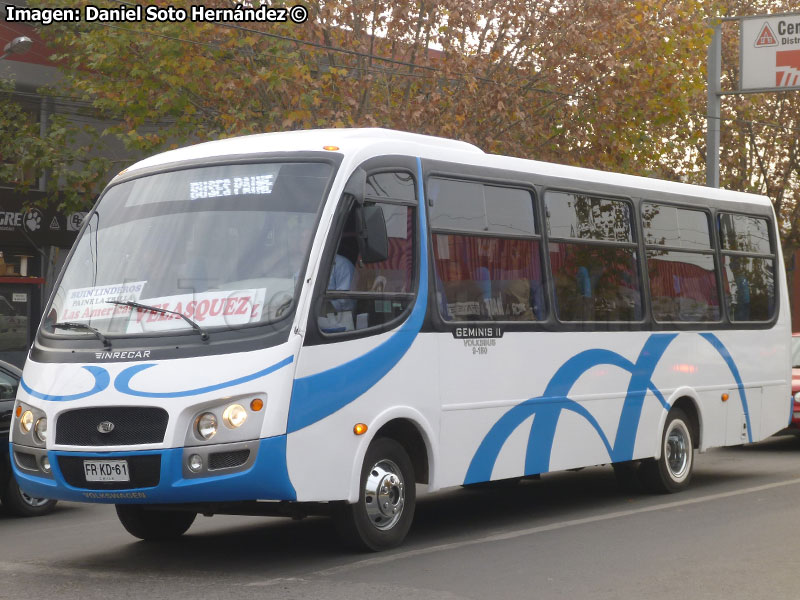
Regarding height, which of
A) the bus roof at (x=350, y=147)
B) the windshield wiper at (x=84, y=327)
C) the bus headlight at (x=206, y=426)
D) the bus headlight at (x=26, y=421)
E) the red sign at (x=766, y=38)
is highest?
the red sign at (x=766, y=38)

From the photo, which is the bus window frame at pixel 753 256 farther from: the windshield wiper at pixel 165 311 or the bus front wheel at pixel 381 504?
the windshield wiper at pixel 165 311

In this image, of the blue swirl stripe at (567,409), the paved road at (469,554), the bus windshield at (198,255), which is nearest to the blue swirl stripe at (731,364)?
the blue swirl stripe at (567,409)

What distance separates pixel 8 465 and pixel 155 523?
229 centimetres

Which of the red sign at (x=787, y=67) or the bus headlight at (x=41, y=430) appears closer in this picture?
the bus headlight at (x=41, y=430)

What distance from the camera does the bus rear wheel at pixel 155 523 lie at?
9.30 m

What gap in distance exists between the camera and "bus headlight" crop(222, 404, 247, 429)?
7.76m

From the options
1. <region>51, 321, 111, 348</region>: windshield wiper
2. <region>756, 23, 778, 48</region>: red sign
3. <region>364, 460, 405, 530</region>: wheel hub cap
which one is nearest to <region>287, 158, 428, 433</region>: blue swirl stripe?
<region>364, 460, 405, 530</region>: wheel hub cap

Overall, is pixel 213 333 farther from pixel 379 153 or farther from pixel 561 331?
pixel 561 331

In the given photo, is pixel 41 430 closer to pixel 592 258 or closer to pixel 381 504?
pixel 381 504

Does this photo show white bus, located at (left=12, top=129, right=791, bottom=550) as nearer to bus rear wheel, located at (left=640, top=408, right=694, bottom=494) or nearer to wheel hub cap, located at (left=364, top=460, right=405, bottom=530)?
wheel hub cap, located at (left=364, top=460, right=405, bottom=530)

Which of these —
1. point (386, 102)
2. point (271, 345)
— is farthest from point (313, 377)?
point (386, 102)

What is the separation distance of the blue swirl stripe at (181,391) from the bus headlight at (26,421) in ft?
2.71

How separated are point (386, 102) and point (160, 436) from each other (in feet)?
42.2

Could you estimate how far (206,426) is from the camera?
25.5 ft
